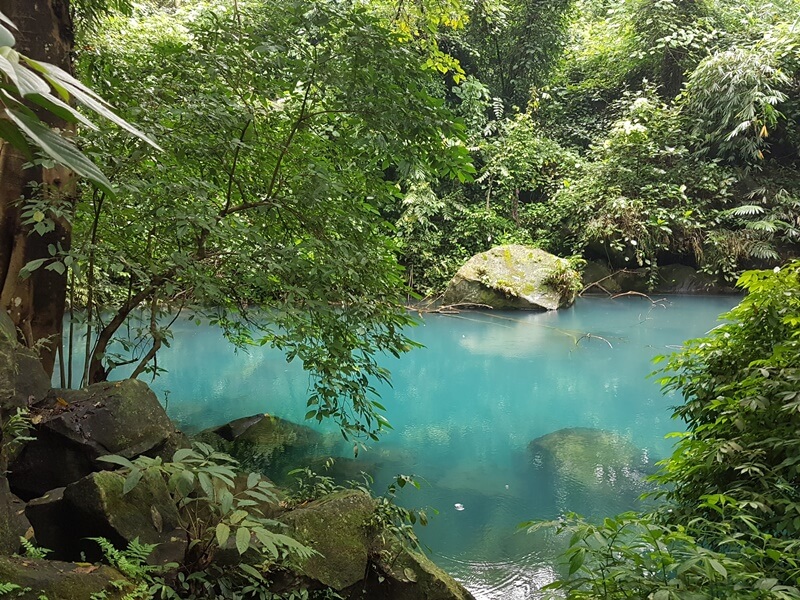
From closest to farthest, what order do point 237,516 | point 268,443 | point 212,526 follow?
point 237,516
point 212,526
point 268,443

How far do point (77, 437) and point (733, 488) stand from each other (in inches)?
92.6

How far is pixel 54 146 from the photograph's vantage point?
1.23 ft

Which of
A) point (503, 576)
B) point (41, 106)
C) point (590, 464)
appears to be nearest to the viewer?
point (41, 106)

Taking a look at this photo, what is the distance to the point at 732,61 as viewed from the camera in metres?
9.84

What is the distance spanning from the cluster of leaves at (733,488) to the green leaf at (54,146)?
1.22 m

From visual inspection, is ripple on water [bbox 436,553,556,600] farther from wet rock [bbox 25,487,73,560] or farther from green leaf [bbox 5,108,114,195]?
green leaf [bbox 5,108,114,195]

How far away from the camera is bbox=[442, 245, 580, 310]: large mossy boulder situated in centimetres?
935

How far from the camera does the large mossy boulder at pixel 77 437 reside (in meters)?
2.02

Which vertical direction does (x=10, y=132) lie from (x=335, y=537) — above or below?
above

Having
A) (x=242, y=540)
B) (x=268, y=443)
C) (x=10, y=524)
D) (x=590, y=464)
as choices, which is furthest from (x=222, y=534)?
(x=590, y=464)

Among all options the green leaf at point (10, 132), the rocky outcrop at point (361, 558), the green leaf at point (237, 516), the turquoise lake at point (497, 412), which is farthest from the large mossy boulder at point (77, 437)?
the green leaf at point (10, 132)

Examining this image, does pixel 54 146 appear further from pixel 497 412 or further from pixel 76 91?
pixel 497 412

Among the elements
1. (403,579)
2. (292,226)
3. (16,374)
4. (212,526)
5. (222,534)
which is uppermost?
(292,226)

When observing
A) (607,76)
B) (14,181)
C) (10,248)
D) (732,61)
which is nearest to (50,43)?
(14,181)
